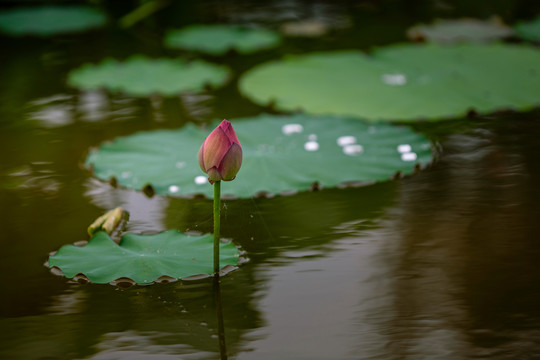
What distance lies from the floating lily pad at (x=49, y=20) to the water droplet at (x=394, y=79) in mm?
2062

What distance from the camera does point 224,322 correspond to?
3.80ft

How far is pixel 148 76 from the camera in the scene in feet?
9.25

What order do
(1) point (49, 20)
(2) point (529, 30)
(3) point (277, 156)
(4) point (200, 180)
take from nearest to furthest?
1. (4) point (200, 180)
2. (3) point (277, 156)
3. (2) point (529, 30)
4. (1) point (49, 20)

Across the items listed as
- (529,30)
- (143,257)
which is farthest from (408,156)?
(529,30)

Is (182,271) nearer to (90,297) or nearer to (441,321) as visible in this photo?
(90,297)

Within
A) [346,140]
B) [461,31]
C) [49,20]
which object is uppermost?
[49,20]

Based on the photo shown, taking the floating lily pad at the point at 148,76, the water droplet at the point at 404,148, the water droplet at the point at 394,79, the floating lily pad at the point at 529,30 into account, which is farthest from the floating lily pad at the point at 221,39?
the water droplet at the point at 404,148

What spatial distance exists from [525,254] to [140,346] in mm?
787

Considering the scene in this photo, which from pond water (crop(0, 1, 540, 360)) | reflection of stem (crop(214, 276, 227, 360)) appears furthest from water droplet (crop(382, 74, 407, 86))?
reflection of stem (crop(214, 276, 227, 360))

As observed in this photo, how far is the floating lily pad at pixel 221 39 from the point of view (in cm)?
336

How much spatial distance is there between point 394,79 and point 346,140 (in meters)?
0.71

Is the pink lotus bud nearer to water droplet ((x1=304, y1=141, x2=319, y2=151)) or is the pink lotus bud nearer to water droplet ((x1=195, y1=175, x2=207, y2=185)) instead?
water droplet ((x1=195, y1=175, x2=207, y2=185))

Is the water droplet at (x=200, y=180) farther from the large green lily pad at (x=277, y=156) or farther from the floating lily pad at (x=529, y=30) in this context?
the floating lily pad at (x=529, y=30)

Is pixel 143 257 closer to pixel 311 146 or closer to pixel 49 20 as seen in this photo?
pixel 311 146
